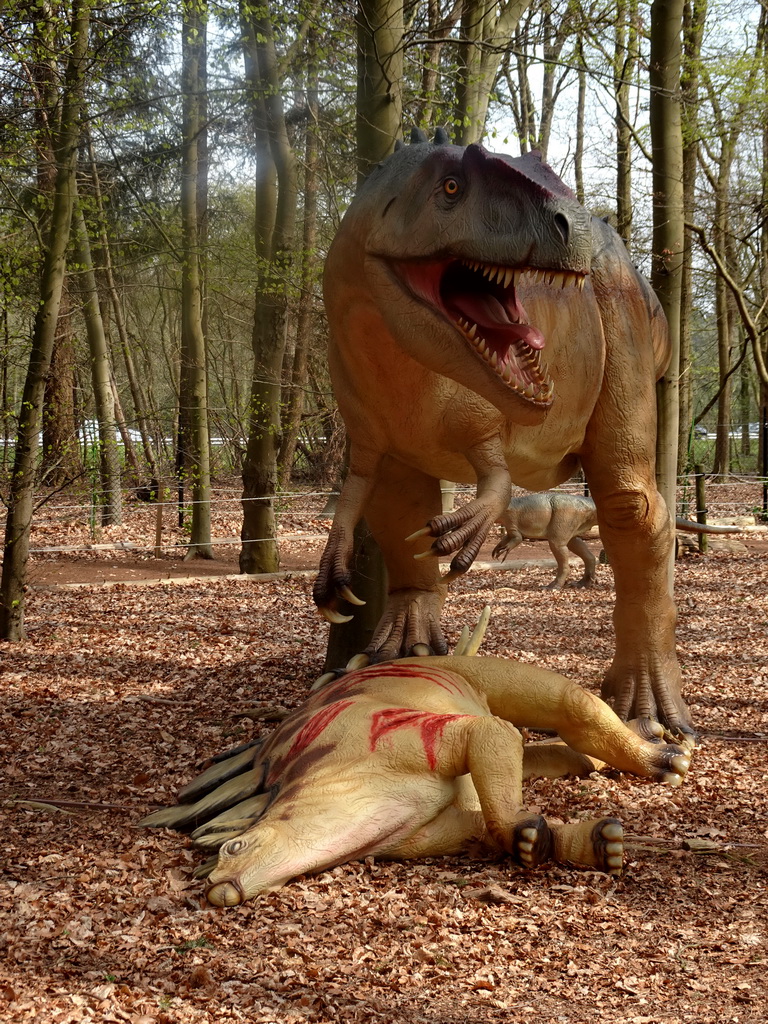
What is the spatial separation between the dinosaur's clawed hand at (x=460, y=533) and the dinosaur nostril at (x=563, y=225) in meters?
0.98

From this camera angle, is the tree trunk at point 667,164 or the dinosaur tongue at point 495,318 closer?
the dinosaur tongue at point 495,318

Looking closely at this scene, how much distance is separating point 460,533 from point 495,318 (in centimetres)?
75

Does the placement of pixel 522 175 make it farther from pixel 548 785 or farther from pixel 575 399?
pixel 548 785

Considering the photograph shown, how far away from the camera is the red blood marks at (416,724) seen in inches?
138

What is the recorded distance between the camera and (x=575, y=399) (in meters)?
4.46

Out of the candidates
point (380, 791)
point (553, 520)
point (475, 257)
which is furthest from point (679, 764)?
point (553, 520)

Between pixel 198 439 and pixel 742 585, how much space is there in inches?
264

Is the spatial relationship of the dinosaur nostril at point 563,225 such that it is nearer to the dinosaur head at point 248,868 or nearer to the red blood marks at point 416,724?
the red blood marks at point 416,724

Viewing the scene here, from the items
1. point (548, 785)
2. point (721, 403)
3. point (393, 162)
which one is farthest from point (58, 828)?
point (721, 403)

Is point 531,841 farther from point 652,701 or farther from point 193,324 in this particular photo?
point 193,324

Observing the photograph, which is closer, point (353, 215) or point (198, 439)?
point (353, 215)

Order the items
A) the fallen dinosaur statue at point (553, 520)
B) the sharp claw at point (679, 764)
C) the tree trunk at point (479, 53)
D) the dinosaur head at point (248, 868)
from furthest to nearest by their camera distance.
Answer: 1. the fallen dinosaur statue at point (553, 520)
2. the tree trunk at point (479, 53)
3. the sharp claw at point (679, 764)
4. the dinosaur head at point (248, 868)

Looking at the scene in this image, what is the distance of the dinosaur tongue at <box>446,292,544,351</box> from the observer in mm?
3447

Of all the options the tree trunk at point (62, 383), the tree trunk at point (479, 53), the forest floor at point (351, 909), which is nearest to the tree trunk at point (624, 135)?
the tree trunk at point (479, 53)
